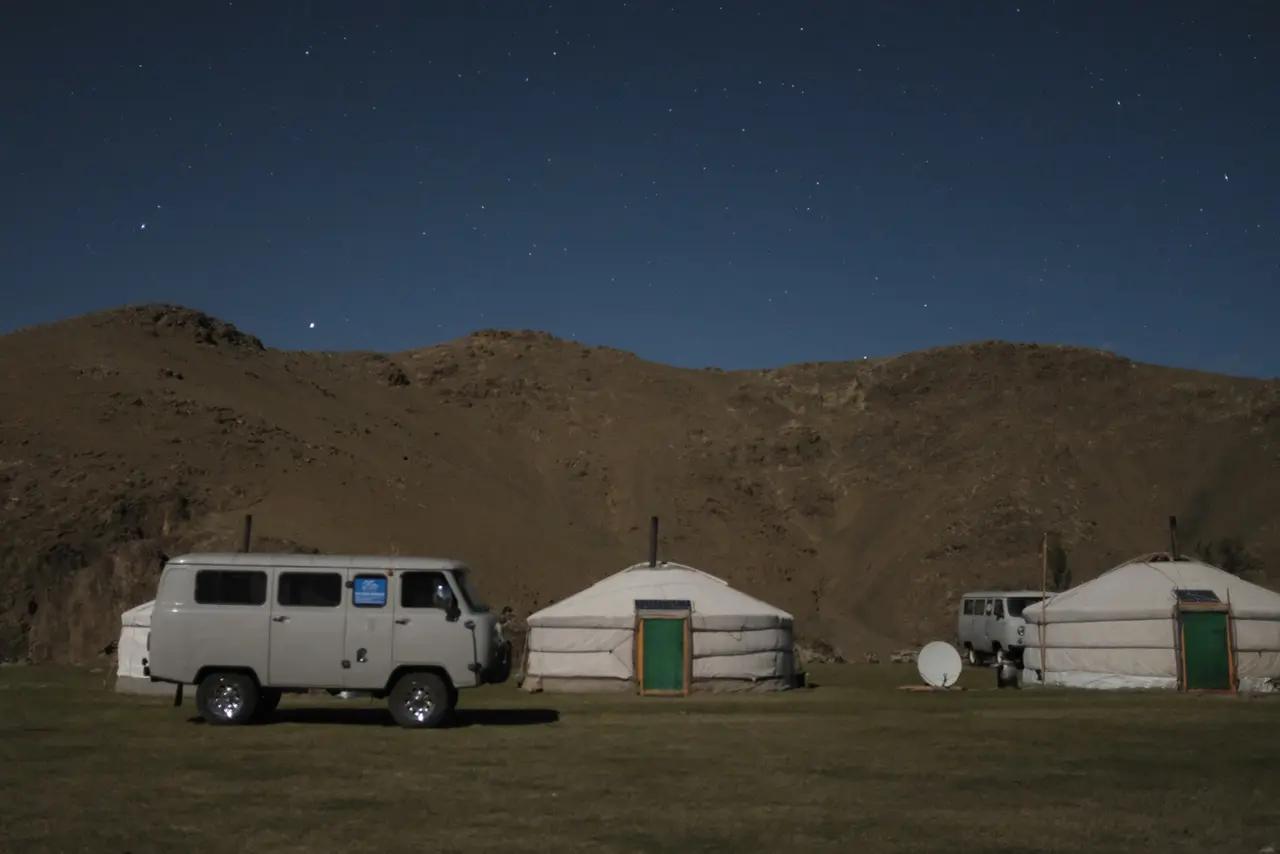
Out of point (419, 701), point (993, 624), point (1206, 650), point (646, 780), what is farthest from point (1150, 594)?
point (646, 780)

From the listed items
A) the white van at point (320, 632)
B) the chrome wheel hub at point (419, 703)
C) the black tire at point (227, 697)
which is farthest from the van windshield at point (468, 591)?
the black tire at point (227, 697)

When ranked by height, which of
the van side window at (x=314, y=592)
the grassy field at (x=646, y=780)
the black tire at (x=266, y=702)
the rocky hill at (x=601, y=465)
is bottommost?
the grassy field at (x=646, y=780)

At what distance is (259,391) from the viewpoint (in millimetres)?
66562

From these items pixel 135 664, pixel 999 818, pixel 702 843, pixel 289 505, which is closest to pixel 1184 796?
pixel 999 818

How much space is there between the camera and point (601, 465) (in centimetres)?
7200

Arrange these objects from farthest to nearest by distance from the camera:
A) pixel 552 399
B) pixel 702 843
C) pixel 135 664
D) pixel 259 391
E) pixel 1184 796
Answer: pixel 552 399 → pixel 259 391 → pixel 135 664 → pixel 1184 796 → pixel 702 843

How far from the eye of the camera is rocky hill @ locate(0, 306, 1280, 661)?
50000 mm

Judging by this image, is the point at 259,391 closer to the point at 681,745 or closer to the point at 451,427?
the point at 451,427

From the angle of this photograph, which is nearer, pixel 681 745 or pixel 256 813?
pixel 256 813

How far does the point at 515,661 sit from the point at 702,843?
3137 centimetres

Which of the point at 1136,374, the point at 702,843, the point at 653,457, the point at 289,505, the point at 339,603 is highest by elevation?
the point at 1136,374

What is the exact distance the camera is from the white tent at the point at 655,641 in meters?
26.7

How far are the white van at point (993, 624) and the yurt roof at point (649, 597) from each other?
8446 mm

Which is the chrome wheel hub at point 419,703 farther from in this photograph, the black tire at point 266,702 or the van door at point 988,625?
the van door at point 988,625
